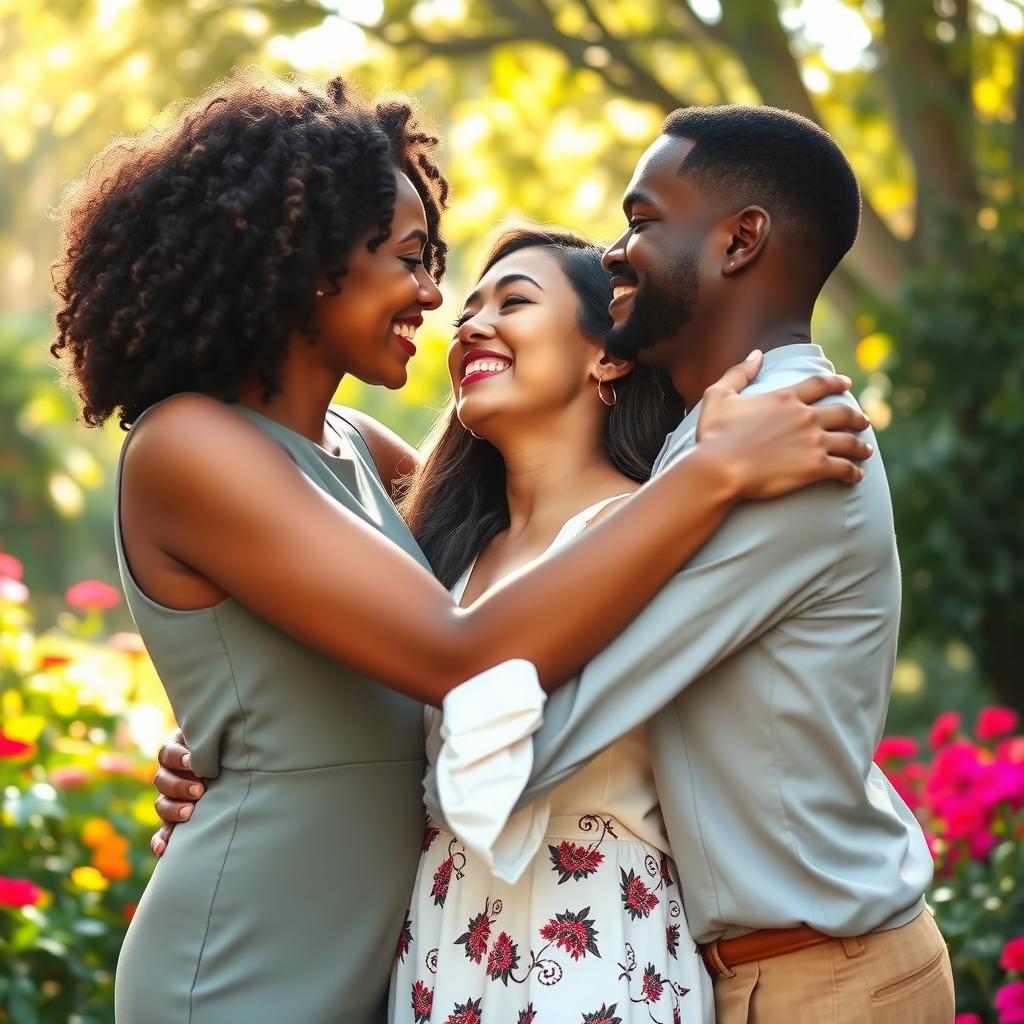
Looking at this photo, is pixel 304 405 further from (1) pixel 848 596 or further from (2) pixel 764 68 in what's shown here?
(2) pixel 764 68

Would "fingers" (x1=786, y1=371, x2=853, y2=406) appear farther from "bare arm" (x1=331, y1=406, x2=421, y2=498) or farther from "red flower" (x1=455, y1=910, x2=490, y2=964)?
"bare arm" (x1=331, y1=406, x2=421, y2=498)

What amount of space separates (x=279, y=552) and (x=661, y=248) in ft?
2.88

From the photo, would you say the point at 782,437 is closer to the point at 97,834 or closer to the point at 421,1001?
the point at 421,1001

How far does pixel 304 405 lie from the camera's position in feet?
8.43

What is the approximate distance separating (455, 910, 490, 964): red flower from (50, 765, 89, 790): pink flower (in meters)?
2.17

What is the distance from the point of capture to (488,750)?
209 cm

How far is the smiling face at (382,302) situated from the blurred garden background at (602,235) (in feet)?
3.55

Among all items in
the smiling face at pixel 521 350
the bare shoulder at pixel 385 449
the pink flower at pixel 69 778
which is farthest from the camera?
the pink flower at pixel 69 778

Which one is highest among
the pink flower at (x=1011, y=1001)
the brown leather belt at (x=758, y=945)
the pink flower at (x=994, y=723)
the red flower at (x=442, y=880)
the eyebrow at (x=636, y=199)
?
the eyebrow at (x=636, y=199)

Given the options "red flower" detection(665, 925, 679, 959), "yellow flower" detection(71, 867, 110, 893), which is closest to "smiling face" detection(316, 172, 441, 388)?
"red flower" detection(665, 925, 679, 959)

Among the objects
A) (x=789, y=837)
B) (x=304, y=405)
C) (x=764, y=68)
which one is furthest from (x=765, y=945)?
(x=764, y=68)

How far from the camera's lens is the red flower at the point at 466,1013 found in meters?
2.39

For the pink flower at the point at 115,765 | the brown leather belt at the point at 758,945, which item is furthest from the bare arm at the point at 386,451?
the pink flower at the point at 115,765

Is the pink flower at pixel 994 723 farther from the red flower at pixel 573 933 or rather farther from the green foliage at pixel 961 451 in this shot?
the red flower at pixel 573 933
